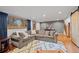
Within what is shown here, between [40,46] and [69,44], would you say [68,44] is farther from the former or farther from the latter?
[40,46]

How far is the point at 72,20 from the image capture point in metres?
2.15

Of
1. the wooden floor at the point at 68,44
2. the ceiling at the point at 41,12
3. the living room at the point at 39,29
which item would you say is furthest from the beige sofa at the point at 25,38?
the ceiling at the point at 41,12

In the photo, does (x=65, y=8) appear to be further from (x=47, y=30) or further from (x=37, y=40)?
(x=37, y=40)

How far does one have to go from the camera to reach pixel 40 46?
2.24m

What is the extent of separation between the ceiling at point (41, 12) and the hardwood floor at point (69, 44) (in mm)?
426

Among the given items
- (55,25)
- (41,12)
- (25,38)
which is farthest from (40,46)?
(41,12)

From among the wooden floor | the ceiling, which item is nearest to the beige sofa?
the wooden floor

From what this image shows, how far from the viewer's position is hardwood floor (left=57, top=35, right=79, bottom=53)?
2076 millimetres

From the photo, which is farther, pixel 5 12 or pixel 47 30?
pixel 47 30

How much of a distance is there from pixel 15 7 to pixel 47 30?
84cm

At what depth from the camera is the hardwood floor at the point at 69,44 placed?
2.08m

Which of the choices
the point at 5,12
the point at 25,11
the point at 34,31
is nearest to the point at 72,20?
the point at 34,31

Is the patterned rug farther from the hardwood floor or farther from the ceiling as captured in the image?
the ceiling
